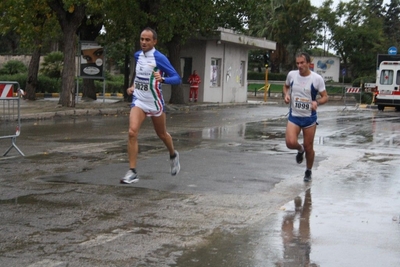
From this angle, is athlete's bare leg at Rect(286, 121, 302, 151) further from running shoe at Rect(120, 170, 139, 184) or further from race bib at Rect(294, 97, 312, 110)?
running shoe at Rect(120, 170, 139, 184)

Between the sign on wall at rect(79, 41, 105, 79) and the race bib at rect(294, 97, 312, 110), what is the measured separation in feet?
64.9

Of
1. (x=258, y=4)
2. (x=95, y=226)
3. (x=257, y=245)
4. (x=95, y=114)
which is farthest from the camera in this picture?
(x=258, y=4)

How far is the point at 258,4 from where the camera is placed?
32688 millimetres

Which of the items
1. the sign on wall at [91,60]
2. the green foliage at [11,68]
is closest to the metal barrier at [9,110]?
the sign on wall at [91,60]

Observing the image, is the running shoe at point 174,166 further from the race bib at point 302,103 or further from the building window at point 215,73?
the building window at point 215,73

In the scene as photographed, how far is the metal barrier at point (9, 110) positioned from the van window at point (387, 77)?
2552 centimetres

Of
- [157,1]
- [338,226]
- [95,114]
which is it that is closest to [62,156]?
[338,226]

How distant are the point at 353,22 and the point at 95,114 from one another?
45200 millimetres

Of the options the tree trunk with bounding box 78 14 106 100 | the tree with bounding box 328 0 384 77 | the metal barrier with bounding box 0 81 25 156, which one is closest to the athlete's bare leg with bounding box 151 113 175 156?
the metal barrier with bounding box 0 81 25 156

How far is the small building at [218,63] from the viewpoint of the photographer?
36884mm

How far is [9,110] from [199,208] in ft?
28.7

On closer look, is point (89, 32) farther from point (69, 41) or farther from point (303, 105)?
point (303, 105)

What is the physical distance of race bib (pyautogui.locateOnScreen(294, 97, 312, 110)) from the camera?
9.95 metres

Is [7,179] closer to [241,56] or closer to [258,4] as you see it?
[258,4]
